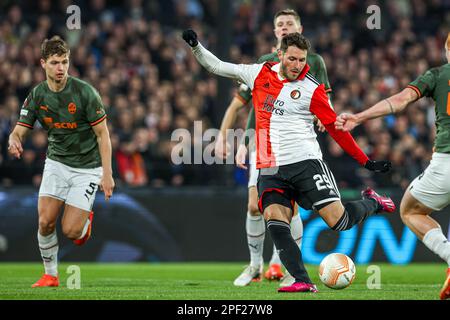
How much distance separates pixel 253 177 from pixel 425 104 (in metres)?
8.64

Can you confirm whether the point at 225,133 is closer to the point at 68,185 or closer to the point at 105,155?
the point at 105,155

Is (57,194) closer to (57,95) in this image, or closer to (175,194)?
(57,95)

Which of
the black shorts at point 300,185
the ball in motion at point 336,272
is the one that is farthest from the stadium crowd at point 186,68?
the ball in motion at point 336,272

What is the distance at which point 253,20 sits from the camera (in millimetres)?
19688

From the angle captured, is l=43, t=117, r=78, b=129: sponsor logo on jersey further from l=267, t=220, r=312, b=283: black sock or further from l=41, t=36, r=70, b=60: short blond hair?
l=267, t=220, r=312, b=283: black sock

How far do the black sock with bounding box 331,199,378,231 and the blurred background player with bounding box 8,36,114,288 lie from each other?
2.42 m

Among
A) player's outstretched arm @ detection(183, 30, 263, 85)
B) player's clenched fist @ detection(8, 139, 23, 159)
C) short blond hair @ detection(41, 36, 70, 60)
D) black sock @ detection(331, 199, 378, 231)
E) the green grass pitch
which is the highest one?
short blond hair @ detection(41, 36, 70, 60)

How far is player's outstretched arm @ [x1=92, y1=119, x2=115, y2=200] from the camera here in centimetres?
931

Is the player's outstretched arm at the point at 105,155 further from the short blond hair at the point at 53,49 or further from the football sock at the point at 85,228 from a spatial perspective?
the short blond hair at the point at 53,49

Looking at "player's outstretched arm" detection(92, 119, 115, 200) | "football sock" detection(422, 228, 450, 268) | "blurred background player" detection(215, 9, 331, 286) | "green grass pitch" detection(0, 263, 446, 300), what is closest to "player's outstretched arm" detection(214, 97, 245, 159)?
"blurred background player" detection(215, 9, 331, 286)

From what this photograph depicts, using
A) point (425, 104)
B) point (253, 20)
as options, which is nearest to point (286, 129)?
point (425, 104)

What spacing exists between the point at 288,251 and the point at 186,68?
1049cm

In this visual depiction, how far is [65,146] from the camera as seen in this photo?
31.8 feet

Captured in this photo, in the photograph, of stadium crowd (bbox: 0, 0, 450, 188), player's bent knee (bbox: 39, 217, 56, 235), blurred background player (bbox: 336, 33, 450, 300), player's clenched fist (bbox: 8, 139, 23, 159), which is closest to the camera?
blurred background player (bbox: 336, 33, 450, 300)
